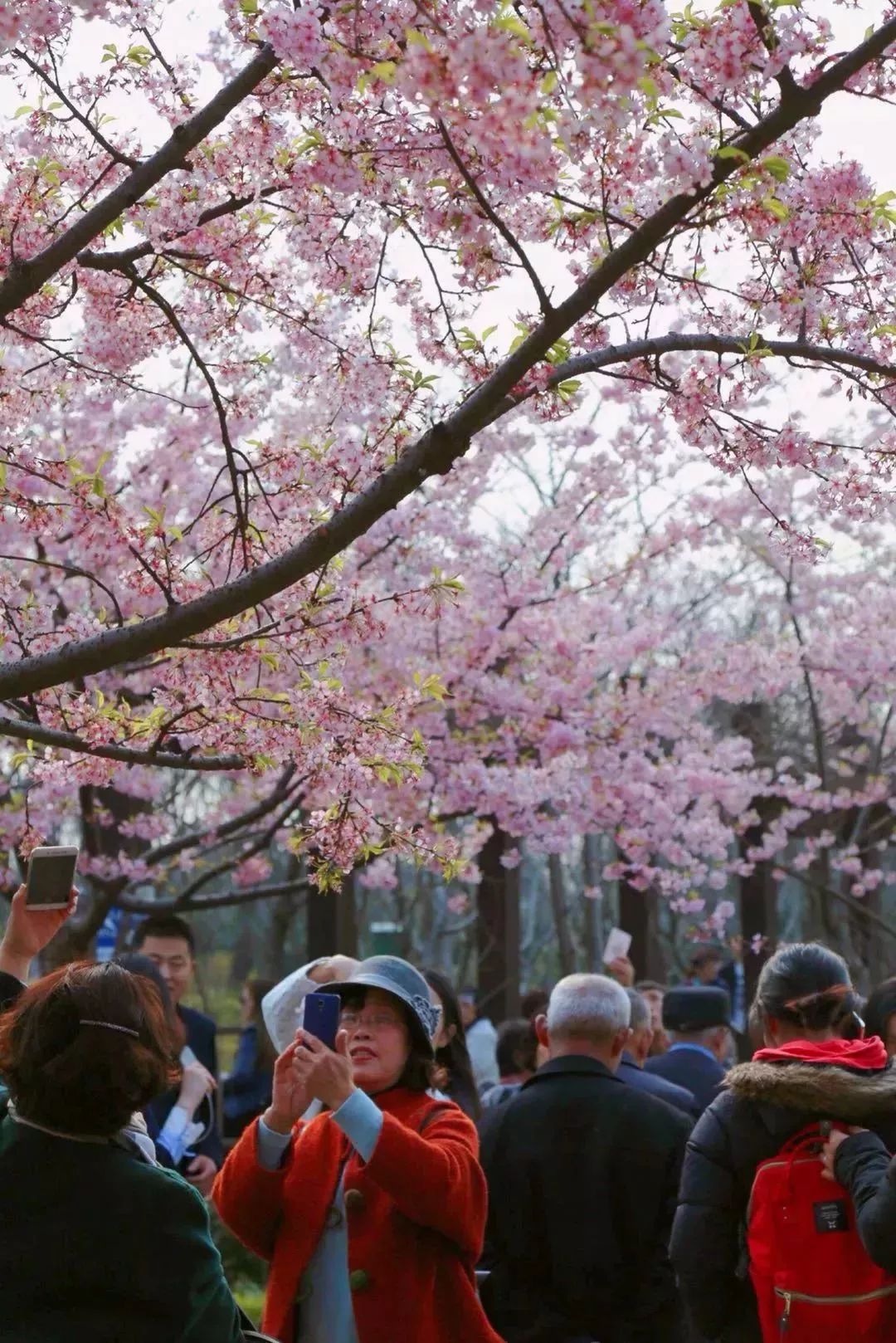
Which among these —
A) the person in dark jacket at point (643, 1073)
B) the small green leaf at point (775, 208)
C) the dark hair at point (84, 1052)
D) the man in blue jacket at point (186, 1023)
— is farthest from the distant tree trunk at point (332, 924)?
the dark hair at point (84, 1052)

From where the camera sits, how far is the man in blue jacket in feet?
18.8

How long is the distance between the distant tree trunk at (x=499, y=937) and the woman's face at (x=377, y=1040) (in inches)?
402

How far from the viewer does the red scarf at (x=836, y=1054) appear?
3.48 meters

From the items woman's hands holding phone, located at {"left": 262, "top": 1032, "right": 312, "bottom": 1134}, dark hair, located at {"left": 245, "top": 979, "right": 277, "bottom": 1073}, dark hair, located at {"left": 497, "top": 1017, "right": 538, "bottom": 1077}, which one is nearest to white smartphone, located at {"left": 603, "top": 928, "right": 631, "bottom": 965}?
dark hair, located at {"left": 497, "top": 1017, "right": 538, "bottom": 1077}

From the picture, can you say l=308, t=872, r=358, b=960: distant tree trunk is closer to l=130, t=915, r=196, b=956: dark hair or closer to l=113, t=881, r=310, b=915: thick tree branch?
l=113, t=881, r=310, b=915: thick tree branch

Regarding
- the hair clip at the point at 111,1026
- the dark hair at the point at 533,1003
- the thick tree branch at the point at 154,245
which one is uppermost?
the thick tree branch at the point at 154,245

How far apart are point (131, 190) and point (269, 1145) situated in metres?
2.37

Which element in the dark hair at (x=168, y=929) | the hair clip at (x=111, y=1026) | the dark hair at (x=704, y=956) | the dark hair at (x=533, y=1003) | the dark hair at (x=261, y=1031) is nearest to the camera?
the hair clip at (x=111, y=1026)

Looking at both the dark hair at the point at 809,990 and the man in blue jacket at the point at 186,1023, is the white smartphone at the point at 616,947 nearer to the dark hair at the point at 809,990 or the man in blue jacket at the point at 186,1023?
the man in blue jacket at the point at 186,1023

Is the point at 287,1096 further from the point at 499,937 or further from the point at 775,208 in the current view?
the point at 499,937

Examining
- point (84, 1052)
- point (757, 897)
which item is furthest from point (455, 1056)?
point (757, 897)

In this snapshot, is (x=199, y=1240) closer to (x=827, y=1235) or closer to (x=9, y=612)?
(x=827, y=1235)

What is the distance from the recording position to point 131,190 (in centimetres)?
400

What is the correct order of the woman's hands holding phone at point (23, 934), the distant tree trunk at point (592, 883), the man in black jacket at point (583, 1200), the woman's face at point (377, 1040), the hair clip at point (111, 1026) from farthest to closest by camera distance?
the distant tree trunk at point (592, 883)
the man in black jacket at point (583, 1200)
the woman's face at point (377, 1040)
the woman's hands holding phone at point (23, 934)
the hair clip at point (111, 1026)
